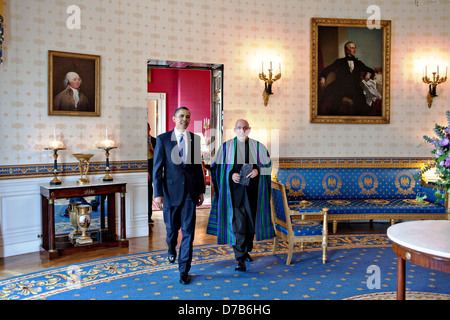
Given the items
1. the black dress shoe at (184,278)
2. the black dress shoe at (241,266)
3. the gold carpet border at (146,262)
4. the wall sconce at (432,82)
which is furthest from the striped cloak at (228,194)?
the wall sconce at (432,82)

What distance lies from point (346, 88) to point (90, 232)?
4955mm

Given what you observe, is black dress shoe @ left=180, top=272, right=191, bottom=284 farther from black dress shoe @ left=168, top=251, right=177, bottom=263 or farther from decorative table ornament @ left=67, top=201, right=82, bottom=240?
decorative table ornament @ left=67, top=201, right=82, bottom=240

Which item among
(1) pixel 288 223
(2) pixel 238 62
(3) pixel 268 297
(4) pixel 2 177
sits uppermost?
(2) pixel 238 62

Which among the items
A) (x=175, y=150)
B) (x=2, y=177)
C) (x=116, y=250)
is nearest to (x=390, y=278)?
(x=175, y=150)

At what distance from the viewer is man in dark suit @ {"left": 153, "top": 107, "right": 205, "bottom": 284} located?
4941 millimetres

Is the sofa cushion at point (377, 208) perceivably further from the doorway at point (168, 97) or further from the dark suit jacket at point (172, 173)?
the doorway at point (168, 97)

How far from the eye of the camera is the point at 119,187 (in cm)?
659

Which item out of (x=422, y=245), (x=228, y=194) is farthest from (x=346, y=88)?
(x=422, y=245)

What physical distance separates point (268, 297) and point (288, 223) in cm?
134

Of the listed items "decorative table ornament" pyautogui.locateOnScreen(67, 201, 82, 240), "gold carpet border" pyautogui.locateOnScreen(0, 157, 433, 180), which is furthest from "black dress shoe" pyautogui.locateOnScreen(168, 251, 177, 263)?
"gold carpet border" pyautogui.locateOnScreen(0, 157, 433, 180)

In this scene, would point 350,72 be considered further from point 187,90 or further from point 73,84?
point 187,90

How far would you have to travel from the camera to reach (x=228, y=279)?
5.04m

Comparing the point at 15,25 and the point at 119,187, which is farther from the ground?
the point at 15,25

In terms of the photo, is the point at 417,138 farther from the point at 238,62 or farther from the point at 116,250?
the point at 116,250
